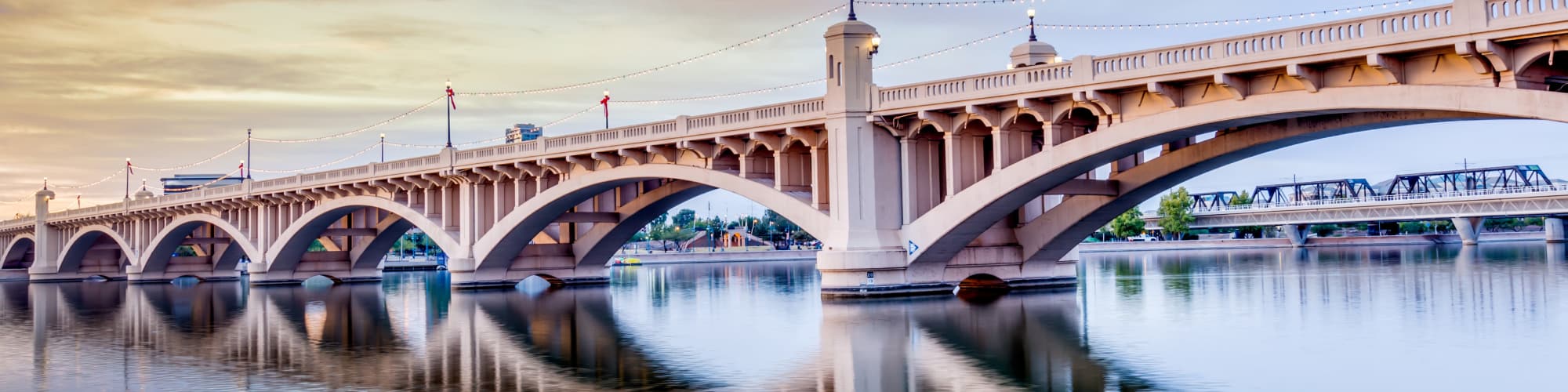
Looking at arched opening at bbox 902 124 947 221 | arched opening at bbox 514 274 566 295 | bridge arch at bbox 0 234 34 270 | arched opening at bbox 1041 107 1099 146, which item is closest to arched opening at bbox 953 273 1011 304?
arched opening at bbox 902 124 947 221

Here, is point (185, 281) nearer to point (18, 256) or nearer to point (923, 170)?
point (18, 256)

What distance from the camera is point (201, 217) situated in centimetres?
9062

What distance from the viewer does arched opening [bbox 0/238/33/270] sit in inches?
5177

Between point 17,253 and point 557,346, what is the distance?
12228 centimetres

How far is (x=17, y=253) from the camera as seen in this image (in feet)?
447

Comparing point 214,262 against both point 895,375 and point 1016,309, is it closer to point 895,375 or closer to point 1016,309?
point 1016,309

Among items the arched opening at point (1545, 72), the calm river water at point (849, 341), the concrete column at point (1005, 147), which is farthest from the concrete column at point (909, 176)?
the arched opening at point (1545, 72)

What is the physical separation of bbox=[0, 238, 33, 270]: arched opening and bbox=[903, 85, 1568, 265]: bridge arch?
112185mm

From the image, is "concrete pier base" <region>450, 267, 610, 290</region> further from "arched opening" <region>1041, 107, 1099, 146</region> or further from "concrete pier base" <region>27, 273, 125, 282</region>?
"concrete pier base" <region>27, 273, 125, 282</region>

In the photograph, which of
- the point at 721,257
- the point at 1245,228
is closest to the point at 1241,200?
the point at 1245,228

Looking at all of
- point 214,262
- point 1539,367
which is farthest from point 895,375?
point 214,262

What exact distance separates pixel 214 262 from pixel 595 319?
220 ft

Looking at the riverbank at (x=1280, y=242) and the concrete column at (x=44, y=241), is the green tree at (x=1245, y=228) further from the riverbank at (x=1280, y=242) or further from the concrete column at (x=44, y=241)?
the concrete column at (x=44, y=241)

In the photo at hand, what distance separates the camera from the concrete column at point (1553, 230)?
14012 cm
